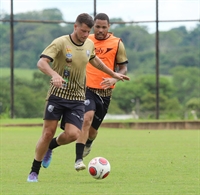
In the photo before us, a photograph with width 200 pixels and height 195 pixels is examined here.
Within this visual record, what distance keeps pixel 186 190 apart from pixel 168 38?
140502 millimetres

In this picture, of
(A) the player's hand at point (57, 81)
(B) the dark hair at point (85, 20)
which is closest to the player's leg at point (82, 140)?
(A) the player's hand at point (57, 81)

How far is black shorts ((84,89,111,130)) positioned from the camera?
11.0 metres

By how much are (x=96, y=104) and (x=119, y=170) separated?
1.32m

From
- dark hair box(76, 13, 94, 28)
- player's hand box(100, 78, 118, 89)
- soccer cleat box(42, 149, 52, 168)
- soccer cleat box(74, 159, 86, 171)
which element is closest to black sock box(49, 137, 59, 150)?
soccer cleat box(42, 149, 52, 168)

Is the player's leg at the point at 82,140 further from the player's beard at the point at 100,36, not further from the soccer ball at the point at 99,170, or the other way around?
the player's beard at the point at 100,36

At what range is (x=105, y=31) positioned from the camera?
1118 cm

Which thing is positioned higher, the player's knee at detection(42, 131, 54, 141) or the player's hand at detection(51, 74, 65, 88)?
the player's hand at detection(51, 74, 65, 88)

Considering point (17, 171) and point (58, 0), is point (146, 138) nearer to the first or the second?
point (17, 171)

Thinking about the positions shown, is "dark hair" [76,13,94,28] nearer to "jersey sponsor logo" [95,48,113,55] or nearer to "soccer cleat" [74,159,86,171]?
"soccer cleat" [74,159,86,171]

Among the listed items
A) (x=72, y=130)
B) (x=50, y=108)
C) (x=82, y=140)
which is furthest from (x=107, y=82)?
(x=50, y=108)

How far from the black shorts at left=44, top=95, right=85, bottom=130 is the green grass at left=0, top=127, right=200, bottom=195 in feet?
2.62

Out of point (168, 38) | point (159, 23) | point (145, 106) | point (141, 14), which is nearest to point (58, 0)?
point (141, 14)

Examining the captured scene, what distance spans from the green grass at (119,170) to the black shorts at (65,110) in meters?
0.80

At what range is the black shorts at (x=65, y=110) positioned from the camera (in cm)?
923
